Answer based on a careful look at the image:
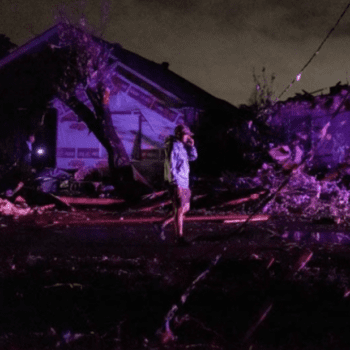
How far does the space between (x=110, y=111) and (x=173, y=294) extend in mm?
12842

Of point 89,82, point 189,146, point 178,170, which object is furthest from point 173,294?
point 89,82

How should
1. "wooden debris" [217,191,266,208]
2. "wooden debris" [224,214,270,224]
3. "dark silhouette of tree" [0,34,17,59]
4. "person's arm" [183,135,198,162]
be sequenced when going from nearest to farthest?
1. "person's arm" [183,135,198,162]
2. "wooden debris" [224,214,270,224]
3. "wooden debris" [217,191,266,208]
4. "dark silhouette of tree" [0,34,17,59]

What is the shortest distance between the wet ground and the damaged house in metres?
8.43

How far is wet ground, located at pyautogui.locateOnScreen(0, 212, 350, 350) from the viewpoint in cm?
330

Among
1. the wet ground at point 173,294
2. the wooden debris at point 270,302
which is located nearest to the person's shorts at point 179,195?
the wet ground at point 173,294

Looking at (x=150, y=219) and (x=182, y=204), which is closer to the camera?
(x=182, y=204)

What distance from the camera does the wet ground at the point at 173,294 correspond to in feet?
10.8

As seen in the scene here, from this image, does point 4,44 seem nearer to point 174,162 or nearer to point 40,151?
point 40,151

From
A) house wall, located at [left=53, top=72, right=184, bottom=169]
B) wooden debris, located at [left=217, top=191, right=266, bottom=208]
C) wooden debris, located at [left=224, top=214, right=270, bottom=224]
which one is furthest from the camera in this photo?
house wall, located at [left=53, top=72, right=184, bottom=169]

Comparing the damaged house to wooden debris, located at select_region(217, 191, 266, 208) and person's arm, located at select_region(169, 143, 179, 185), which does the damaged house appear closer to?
wooden debris, located at select_region(217, 191, 266, 208)

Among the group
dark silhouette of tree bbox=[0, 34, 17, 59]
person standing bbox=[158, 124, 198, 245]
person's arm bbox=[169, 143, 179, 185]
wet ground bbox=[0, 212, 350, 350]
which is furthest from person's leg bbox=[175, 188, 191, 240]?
dark silhouette of tree bbox=[0, 34, 17, 59]

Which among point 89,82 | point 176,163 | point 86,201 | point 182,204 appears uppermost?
point 89,82

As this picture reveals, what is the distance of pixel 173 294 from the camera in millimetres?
4270

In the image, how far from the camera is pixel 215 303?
13.2 ft
